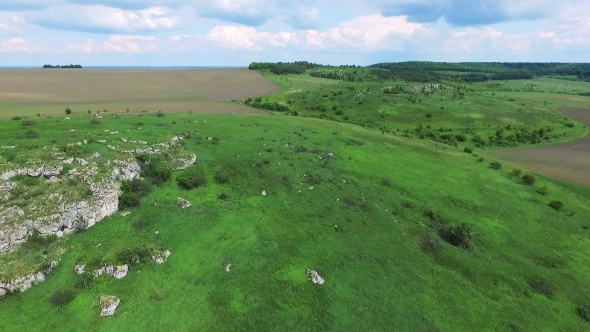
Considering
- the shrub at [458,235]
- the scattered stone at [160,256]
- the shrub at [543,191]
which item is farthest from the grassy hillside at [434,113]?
the scattered stone at [160,256]

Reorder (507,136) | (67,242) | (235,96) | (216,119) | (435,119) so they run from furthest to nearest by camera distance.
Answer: (235,96), (435,119), (507,136), (216,119), (67,242)

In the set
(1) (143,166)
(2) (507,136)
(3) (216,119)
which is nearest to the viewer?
(1) (143,166)

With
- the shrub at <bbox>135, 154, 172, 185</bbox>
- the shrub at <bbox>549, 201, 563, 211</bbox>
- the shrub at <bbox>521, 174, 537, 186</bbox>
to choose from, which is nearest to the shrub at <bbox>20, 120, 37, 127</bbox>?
the shrub at <bbox>135, 154, 172, 185</bbox>

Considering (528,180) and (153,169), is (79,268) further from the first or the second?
(528,180)

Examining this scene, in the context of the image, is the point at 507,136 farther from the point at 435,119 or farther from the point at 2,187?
the point at 2,187

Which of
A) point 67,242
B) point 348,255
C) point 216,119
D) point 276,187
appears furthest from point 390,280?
point 216,119

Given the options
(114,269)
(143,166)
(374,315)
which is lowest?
(374,315)

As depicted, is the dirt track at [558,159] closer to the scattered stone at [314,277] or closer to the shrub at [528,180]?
the shrub at [528,180]
